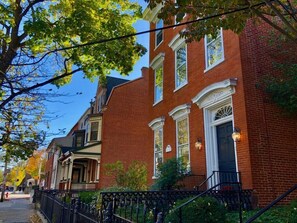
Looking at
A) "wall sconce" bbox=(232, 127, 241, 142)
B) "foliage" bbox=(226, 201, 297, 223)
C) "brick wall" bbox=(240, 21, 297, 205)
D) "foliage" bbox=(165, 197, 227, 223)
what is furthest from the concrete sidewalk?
"brick wall" bbox=(240, 21, 297, 205)

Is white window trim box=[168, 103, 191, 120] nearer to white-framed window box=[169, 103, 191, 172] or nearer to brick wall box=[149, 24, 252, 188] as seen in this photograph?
white-framed window box=[169, 103, 191, 172]

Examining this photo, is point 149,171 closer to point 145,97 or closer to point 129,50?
point 129,50

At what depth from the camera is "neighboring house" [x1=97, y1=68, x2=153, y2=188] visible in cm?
2270

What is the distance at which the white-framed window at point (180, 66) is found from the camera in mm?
12921

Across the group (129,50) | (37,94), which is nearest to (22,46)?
(37,94)

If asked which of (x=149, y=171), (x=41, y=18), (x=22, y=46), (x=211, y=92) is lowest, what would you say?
(x=149, y=171)

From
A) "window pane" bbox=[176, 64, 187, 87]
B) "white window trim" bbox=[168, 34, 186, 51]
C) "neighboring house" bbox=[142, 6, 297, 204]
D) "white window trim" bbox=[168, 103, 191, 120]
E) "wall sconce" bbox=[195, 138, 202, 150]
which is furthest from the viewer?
"white window trim" bbox=[168, 34, 186, 51]

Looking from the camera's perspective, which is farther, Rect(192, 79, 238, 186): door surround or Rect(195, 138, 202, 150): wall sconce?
Rect(195, 138, 202, 150): wall sconce

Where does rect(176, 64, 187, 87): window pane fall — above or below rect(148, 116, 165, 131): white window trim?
above

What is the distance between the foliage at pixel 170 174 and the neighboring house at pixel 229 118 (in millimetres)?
736

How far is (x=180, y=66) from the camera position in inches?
524

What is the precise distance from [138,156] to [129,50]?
14358 mm

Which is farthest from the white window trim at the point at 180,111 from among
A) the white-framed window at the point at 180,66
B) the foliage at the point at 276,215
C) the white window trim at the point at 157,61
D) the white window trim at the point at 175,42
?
the foliage at the point at 276,215

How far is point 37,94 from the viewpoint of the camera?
850 cm
